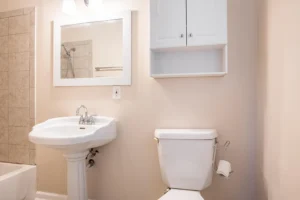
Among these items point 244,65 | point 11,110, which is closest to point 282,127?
point 244,65

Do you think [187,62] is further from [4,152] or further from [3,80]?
[4,152]

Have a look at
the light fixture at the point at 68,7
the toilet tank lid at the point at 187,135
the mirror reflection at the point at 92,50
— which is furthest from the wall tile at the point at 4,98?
the toilet tank lid at the point at 187,135

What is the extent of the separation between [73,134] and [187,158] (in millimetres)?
969

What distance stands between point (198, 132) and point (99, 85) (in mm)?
978

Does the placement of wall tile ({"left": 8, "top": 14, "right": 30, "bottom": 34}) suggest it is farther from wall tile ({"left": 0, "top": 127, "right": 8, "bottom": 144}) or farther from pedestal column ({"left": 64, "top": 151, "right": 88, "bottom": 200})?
pedestal column ({"left": 64, "top": 151, "right": 88, "bottom": 200})

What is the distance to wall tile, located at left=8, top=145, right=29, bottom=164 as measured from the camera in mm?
2104

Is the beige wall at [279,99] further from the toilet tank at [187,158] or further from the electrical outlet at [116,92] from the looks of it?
the electrical outlet at [116,92]

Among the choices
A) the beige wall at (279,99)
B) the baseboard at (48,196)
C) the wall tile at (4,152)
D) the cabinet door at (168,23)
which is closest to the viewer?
the beige wall at (279,99)

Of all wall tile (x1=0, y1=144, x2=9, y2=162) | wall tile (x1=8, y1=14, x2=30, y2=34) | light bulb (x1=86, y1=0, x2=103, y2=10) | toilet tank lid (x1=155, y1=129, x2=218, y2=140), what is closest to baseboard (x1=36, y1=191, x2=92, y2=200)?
wall tile (x1=0, y1=144, x2=9, y2=162)

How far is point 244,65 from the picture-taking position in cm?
158

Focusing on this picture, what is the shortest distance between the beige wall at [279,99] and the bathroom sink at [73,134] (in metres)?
1.15

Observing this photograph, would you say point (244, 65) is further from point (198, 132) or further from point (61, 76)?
point (61, 76)

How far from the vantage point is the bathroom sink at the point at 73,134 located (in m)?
1.37

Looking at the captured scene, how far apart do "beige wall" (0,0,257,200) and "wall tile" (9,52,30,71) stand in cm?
14
